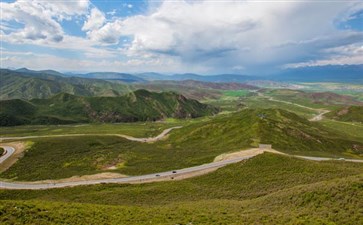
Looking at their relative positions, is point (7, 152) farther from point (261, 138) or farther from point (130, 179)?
point (261, 138)

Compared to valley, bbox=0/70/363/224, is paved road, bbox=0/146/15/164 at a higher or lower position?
lower

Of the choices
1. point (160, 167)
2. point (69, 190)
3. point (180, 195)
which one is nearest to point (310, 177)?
point (180, 195)

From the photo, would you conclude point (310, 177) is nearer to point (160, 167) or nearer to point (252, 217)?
point (252, 217)

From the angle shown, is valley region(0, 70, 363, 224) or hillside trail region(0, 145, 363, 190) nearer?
valley region(0, 70, 363, 224)

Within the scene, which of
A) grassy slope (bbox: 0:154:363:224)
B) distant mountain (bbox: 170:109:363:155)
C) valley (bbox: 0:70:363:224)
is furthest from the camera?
distant mountain (bbox: 170:109:363:155)

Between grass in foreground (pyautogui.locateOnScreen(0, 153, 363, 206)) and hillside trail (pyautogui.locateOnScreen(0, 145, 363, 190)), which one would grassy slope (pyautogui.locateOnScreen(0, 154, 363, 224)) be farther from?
hillside trail (pyautogui.locateOnScreen(0, 145, 363, 190))

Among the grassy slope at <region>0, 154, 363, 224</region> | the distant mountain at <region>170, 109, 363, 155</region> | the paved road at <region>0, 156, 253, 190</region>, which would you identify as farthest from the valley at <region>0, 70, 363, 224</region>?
the distant mountain at <region>170, 109, 363, 155</region>

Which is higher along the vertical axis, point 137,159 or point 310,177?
point 310,177
